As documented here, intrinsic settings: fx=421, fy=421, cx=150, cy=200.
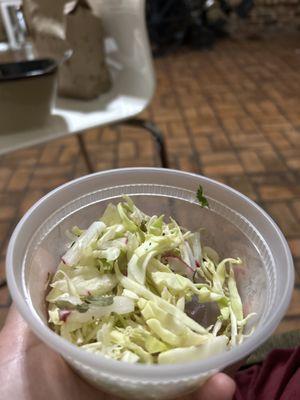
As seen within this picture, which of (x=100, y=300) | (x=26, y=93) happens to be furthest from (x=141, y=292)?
(x=26, y=93)

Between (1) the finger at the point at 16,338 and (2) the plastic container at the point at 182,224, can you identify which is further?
(1) the finger at the point at 16,338

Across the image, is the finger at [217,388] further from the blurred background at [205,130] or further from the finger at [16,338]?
the blurred background at [205,130]

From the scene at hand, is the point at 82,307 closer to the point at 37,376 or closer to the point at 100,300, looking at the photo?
the point at 100,300

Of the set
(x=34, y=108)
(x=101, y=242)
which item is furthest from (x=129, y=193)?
(x=34, y=108)

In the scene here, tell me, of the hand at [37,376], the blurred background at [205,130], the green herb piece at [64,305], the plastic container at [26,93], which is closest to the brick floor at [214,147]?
the blurred background at [205,130]

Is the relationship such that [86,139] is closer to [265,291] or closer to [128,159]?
[128,159]
